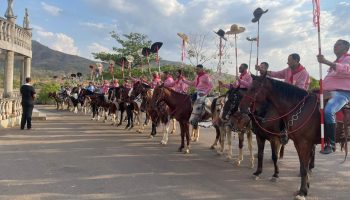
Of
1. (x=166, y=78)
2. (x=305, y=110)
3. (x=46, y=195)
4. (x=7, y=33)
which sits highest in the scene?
(x=7, y=33)

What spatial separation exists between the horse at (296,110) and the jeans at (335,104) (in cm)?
24

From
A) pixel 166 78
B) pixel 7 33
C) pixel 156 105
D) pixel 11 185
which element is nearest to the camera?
pixel 11 185

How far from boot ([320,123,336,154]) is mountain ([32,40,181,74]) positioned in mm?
→ 97417

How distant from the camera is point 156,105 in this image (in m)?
11.9

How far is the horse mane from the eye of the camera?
714 cm

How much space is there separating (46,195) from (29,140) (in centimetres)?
729

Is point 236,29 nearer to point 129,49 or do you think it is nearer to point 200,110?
point 200,110

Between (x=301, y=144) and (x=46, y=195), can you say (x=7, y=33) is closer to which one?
(x=46, y=195)

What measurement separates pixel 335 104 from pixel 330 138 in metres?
0.60

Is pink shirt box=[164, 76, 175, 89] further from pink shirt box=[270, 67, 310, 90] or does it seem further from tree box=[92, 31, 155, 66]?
tree box=[92, 31, 155, 66]

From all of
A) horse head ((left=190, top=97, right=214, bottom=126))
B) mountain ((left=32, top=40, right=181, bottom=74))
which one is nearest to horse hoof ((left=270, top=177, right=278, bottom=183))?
horse head ((left=190, top=97, right=214, bottom=126))

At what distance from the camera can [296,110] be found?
7.02m

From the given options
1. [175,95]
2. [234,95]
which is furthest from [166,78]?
[234,95]

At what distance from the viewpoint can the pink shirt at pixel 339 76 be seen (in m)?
6.52
